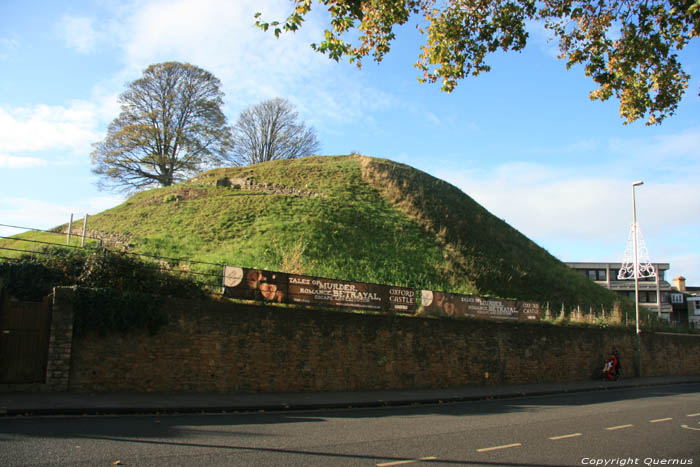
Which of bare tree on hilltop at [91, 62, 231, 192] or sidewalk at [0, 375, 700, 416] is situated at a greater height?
bare tree on hilltop at [91, 62, 231, 192]

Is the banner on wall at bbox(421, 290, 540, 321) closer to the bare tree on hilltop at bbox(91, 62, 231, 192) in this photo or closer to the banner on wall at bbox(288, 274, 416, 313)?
the banner on wall at bbox(288, 274, 416, 313)

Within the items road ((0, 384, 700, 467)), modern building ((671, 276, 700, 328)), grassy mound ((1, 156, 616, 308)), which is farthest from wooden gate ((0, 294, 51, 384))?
modern building ((671, 276, 700, 328))

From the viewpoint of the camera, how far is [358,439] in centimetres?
838

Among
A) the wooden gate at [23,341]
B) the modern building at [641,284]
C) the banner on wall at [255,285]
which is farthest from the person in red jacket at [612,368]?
the modern building at [641,284]

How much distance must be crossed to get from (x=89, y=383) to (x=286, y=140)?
140ft

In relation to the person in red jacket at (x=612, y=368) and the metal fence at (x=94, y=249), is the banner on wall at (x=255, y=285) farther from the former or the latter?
the person in red jacket at (x=612, y=368)

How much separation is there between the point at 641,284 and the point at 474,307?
6276 cm

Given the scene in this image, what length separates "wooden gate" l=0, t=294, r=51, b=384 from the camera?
465 inches

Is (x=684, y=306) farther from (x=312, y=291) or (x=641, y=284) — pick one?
(x=312, y=291)

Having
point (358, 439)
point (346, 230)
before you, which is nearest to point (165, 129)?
point (346, 230)

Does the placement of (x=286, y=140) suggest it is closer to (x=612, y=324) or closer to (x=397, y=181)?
(x=397, y=181)

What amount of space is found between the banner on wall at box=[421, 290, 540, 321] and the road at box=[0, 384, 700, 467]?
7314 mm

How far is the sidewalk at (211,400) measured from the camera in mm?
10227

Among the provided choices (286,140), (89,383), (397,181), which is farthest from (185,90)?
(89,383)
